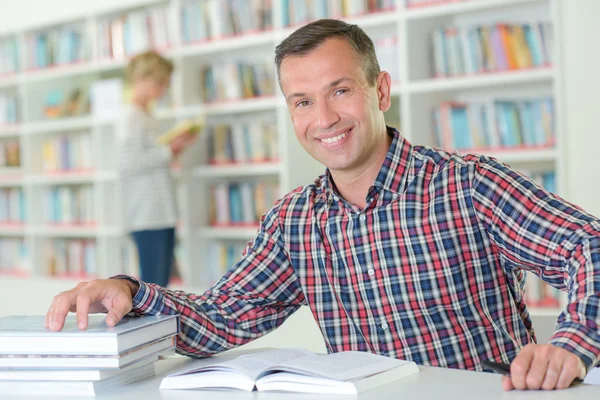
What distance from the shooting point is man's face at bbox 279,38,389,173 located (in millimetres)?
1508

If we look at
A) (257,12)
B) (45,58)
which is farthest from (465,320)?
(45,58)

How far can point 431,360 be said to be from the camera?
1.43 meters

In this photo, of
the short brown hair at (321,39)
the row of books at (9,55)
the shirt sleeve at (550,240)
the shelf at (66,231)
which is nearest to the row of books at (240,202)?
the shelf at (66,231)

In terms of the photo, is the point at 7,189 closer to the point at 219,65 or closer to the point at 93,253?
the point at 93,253

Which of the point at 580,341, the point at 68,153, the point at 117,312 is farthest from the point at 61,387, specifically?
the point at 68,153

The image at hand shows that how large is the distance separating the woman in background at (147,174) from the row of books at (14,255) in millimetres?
1853

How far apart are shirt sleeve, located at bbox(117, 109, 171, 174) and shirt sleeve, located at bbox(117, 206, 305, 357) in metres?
2.45

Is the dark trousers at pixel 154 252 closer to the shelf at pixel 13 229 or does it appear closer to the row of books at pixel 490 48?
the row of books at pixel 490 48

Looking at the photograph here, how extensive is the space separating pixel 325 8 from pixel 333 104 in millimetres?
2591

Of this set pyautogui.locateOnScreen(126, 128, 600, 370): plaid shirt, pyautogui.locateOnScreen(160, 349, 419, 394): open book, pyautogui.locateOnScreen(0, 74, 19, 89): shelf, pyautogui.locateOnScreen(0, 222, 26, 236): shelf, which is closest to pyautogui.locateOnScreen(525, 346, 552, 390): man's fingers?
pyautogui.locateOnScreen(160, 349, 419, 394): open book

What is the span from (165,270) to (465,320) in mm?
2674

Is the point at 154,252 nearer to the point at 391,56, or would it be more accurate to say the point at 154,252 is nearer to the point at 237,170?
the point at 237,170

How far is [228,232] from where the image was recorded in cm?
441

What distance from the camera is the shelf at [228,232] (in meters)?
4.38
